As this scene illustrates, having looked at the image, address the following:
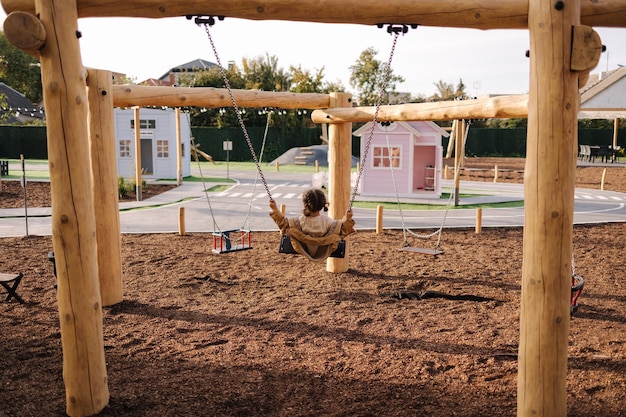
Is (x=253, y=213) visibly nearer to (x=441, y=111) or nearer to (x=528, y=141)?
(x=441, y=111)

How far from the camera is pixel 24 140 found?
4038cm

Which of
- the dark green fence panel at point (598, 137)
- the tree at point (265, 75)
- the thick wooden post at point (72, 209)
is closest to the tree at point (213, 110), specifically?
the tree at point (265, 75)

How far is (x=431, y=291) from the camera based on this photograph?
27.3ft

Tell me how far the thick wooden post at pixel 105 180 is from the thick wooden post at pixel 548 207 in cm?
505

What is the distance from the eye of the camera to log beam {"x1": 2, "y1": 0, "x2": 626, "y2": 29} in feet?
14.4

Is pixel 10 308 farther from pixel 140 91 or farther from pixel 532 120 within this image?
pixel 532 120

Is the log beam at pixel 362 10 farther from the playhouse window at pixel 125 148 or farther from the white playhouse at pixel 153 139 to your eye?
the playhouse window at pixel 125 148

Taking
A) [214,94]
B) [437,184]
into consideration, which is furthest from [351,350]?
[437,184]

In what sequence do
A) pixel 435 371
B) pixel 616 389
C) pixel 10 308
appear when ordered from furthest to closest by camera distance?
pixel 10 308 < pixel 435 371 < pixel 616 389

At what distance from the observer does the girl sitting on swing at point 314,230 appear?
6848 millimetres

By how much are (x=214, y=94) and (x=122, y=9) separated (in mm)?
4116

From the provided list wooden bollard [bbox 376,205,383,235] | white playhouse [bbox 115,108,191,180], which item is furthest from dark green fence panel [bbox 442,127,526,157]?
wooden bollard [bbox 376,205,383,235]

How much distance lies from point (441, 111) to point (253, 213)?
30.2ft

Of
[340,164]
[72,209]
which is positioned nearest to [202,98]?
[340,164]
